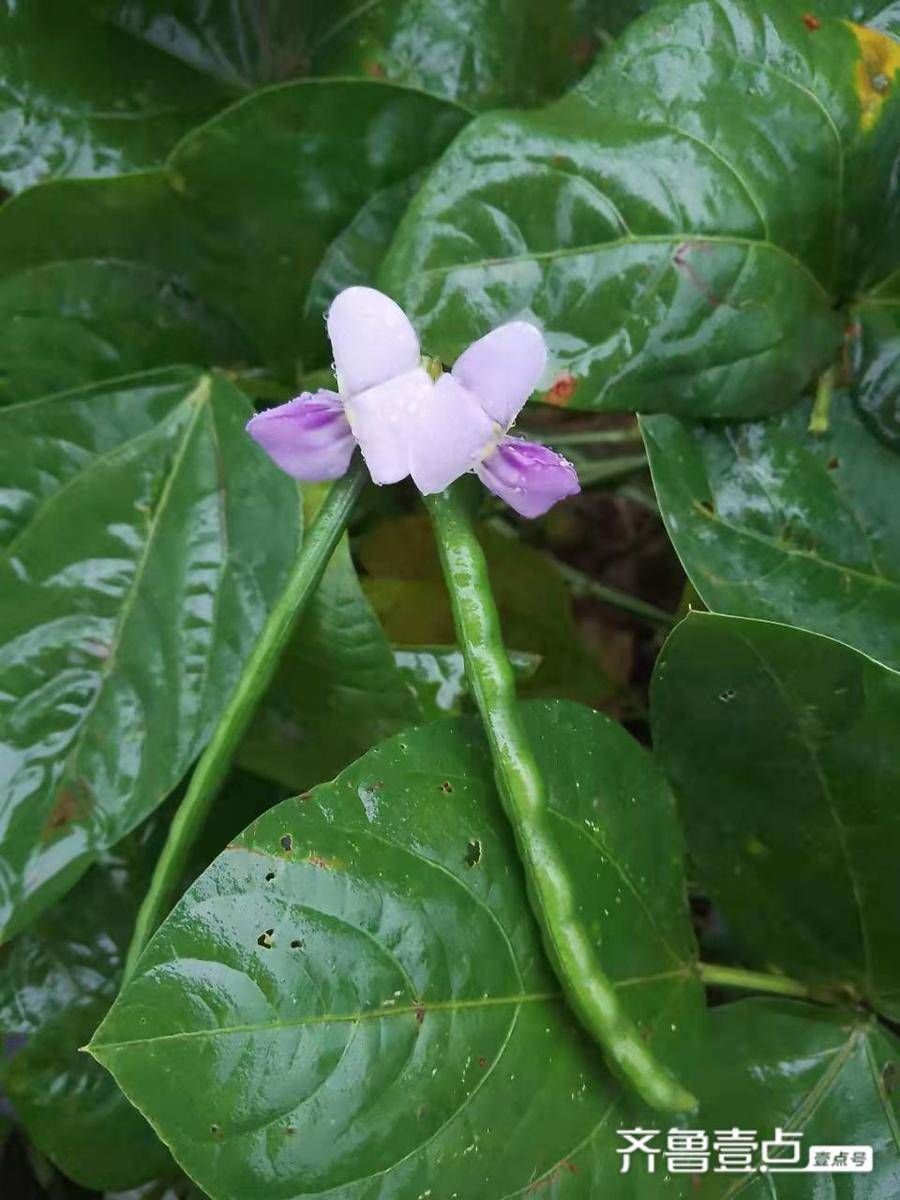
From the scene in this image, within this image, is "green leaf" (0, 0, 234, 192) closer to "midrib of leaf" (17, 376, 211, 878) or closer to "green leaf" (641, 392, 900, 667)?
"midrib of leaf" (17, 376, 211, 878)

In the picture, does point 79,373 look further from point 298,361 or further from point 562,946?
point 562,946

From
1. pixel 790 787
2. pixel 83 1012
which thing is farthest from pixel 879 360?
pixel 83 1012

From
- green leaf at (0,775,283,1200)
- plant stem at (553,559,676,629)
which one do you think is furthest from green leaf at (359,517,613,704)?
green leaf at (0,775,283,1200)

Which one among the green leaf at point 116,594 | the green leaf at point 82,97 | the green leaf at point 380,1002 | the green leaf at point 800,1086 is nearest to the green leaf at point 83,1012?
the green leaf at point 116,594

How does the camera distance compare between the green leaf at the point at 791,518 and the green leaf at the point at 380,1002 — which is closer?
the green leaf at the point at 380,1002

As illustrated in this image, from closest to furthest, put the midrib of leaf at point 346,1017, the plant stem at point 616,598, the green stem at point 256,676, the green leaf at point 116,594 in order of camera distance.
Answer: the midrib of leaf at point 346,1017 < the green stem at point 256,676 < the green leaf at point 116,594 < the plant stem at point 616,598

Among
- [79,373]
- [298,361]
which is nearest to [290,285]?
[298,361]

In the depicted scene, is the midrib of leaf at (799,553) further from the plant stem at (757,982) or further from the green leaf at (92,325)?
the green leaf at (92,325)
